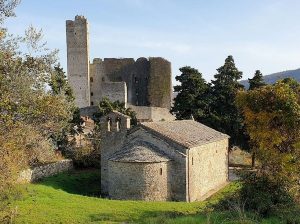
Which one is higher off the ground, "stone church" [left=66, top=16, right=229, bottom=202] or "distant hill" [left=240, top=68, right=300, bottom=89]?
"distant hill" [left=240, top=68, right=300, bottom=89]

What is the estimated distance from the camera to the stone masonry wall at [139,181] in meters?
24.8

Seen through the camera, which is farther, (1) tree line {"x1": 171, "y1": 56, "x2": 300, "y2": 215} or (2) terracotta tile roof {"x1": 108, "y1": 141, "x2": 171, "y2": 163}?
(2) terracotta tile roof {"x1": 108, "y1": 141, "x2": 171, "y2": 163}

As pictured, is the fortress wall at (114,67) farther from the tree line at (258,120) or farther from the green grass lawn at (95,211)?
the green grass lawn at (95,211)

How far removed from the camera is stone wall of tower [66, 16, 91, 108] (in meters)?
64.4

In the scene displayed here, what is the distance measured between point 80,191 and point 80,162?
600 cm

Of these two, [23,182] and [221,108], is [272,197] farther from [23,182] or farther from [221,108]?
[221,108]

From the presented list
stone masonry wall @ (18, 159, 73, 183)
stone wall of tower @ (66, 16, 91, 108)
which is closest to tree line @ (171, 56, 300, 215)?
stone masonry wall @ (18, 159, 73, 183)

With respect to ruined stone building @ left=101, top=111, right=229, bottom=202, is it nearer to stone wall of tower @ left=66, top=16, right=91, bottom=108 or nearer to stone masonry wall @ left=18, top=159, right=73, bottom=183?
stone masonry wall @ left=18, top=159, right=73, bottom=183

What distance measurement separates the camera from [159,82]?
68.8 metres

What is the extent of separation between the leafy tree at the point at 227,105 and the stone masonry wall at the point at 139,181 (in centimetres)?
1930

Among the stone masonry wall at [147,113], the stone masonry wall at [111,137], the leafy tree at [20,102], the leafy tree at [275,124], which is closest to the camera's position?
the leafy tree at [20,102]

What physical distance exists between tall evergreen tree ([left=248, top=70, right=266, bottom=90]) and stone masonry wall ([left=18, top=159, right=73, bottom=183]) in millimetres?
21799

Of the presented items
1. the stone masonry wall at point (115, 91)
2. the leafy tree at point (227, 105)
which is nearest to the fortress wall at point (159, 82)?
the stone masonry wall at point (115, 91)

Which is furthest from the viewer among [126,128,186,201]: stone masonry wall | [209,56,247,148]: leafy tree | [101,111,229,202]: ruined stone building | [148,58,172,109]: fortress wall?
[148,58,172,109]: fortress wall
